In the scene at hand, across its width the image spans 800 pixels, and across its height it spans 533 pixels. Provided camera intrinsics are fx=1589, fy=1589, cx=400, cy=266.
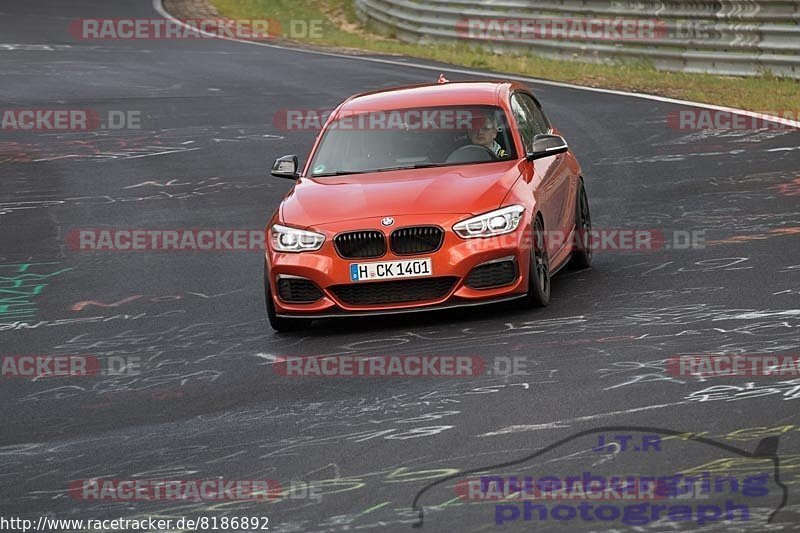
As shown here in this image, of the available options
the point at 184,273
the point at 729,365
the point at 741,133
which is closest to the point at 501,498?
the point at 729,365

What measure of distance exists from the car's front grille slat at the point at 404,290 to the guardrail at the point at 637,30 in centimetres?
1361

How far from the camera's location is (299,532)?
20.8ft

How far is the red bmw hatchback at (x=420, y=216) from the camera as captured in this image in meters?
10.4

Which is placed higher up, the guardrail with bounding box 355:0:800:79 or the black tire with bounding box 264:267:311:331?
the guardrail with bounding box 355:0:800:79

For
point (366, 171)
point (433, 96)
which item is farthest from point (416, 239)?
point (433, 96)

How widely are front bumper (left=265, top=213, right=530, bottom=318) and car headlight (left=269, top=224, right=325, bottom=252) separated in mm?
55

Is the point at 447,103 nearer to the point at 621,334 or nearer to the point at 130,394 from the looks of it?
the point at 621,334

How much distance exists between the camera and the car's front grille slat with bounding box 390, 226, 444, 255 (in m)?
10.4

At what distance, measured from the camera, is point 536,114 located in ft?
42.3

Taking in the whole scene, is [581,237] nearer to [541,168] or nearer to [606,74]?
[541,168]

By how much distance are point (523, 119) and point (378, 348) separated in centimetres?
299
